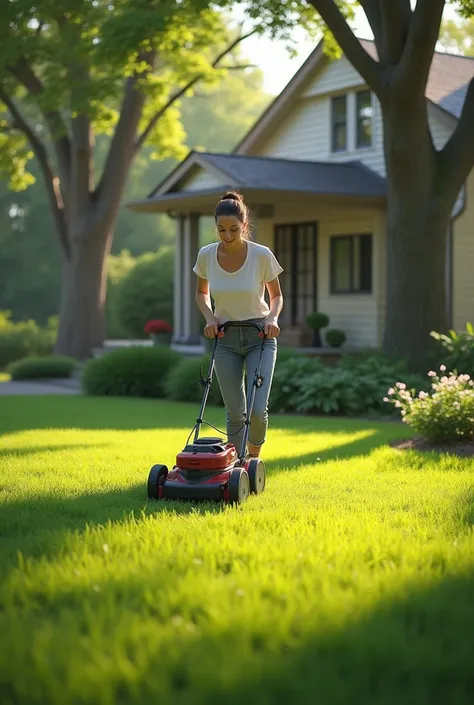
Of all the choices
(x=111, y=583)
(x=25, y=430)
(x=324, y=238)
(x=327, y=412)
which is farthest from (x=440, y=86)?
(x=111, y=583)

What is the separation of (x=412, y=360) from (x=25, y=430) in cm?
662

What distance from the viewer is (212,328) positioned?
757 cm

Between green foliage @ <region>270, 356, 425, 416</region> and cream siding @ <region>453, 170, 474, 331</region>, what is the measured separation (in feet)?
26.8

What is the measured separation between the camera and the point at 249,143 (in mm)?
29609

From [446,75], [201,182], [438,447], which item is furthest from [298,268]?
[438,447]

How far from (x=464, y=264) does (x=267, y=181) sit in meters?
4.96

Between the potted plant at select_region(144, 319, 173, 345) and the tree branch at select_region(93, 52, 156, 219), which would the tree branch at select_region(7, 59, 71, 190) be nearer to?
the tree branch at select_region(93, 52, 156, 219)

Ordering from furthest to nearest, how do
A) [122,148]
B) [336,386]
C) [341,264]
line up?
[122,148]
[341,264]
[336,386]

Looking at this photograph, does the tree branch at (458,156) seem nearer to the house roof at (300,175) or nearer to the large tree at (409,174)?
the large tree at (409,174)

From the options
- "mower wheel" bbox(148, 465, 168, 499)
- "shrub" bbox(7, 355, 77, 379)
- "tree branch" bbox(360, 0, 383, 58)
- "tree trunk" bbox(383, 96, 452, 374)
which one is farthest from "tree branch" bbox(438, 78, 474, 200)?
→ "shrub" bbox(7, 355, 77, 379)

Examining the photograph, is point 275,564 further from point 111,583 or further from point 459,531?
point 459,531

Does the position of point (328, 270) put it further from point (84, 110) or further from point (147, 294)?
point (147, 294)

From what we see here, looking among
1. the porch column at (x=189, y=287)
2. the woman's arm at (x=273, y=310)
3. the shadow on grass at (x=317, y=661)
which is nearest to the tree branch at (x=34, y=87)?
the porch column at (x=189, y=287)

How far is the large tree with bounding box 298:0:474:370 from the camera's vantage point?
54.1 ft
